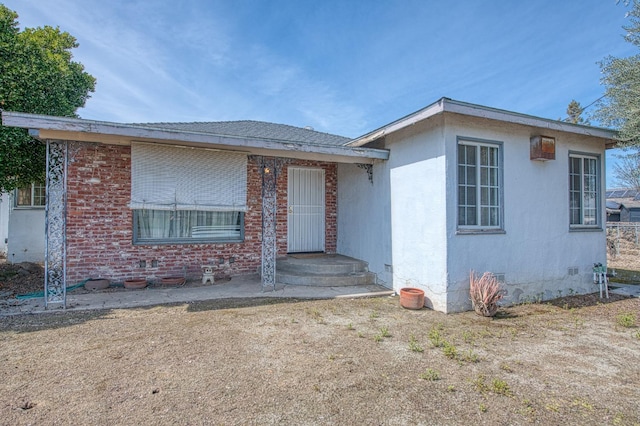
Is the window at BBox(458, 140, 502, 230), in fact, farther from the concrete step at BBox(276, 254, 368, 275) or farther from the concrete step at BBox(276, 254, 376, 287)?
the concrete step at BBox(276, 254, 368, 275)

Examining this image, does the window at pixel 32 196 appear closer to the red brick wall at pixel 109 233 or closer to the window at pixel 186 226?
the red brick wall at pixel 109 233

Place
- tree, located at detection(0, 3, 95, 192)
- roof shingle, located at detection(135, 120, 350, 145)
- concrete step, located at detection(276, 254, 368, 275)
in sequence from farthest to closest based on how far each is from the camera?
roof shingle, located at detection(135, 120, 350, 145) → concrete step, located at detection(276, 254, 368, 275) → tree, located at detection(0, 3, 95, 192)

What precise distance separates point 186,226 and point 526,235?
704 cm

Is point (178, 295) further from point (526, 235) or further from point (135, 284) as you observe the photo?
point (526, 235)

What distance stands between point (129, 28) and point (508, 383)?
9.18m

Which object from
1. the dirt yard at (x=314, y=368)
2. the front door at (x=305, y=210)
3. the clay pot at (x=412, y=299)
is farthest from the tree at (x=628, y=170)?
the front door at (x=305, y=210)

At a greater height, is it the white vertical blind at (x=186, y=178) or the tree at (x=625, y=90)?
the tree at (x=625, y=90)

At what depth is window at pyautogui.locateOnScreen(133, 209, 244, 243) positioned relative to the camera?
7.05 m

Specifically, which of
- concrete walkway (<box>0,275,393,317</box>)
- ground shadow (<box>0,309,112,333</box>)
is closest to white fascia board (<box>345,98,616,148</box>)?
concrete walkway (<box>0,275,393,317</box>)

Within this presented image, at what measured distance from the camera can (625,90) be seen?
19.5 ft

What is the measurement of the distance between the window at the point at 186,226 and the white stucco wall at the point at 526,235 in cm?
486

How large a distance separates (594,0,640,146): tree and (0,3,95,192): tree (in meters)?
11.4

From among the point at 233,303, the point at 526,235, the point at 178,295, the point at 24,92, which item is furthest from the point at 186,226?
the point at 526,235

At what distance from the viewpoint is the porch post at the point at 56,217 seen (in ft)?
17.1
